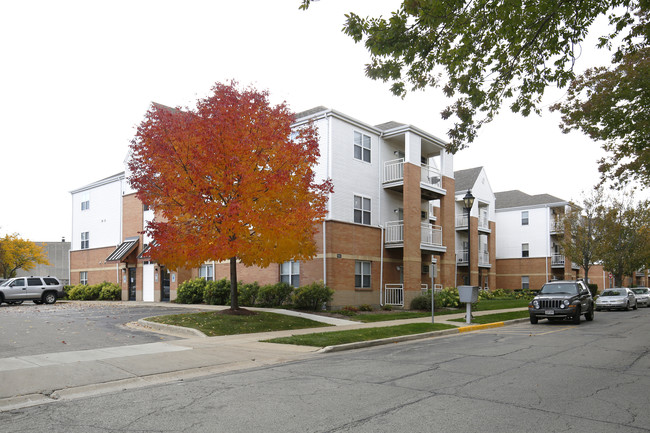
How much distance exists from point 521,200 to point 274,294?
37898 millimetres

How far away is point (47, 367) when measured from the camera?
9.61 m

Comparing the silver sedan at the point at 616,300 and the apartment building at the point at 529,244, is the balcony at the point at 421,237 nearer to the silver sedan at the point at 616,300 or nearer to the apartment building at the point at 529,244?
the silver sedan at the point at 616,300

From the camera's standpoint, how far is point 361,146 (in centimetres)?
2688

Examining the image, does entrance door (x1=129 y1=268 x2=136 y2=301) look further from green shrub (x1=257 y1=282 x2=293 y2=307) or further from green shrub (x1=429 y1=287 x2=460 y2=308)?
green shrub (x1=429 y1=287 x2=460 y2=308)

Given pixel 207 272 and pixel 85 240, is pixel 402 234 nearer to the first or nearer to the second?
pixel 207 272

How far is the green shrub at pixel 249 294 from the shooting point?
25.7 meters

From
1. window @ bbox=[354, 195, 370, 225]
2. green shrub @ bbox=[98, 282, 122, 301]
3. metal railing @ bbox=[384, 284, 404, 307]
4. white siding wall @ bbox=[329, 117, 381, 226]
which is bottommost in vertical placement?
green shrub @ bbox=[98, 282, 122, 301]

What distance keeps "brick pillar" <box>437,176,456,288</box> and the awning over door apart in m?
21.3

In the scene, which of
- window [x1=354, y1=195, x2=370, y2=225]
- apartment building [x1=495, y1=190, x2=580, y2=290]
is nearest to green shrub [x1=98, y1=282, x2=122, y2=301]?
window [x1=354, y1=195, x2=370, y2=225]

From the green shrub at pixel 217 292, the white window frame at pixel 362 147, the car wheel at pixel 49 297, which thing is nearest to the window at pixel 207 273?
the green shrub at pixel 217 292

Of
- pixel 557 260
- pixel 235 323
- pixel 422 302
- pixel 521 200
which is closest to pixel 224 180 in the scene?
pixel 235 323

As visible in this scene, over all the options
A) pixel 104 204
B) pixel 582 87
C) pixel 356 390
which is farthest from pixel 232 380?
pixel 104 204

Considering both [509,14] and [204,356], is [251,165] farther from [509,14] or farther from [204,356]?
[509,14]

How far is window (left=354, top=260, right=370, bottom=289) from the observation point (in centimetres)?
2589
